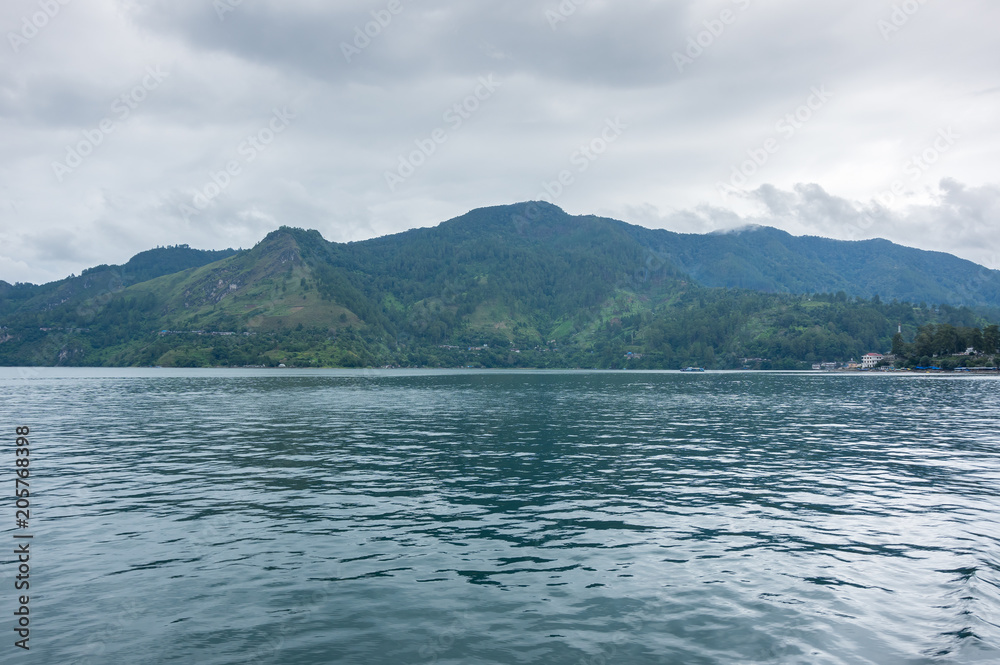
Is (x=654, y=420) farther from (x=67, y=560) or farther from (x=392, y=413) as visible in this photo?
(x=67, y=560)

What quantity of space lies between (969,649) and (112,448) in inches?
2511

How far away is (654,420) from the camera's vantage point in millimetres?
83188

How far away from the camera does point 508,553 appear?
1004 inches

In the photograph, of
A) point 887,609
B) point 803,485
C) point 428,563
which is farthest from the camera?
point 803,485

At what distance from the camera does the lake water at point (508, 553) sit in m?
17.5

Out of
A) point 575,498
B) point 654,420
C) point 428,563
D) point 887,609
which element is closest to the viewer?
point 887,609

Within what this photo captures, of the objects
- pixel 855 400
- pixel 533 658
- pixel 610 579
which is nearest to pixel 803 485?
pixel 610 579

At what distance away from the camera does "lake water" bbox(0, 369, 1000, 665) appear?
17.5 meters

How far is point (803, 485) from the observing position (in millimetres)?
40219

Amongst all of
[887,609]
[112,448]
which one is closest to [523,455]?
[887,609]

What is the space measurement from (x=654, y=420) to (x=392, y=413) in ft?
132

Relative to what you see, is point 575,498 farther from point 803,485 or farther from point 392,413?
point 392,413

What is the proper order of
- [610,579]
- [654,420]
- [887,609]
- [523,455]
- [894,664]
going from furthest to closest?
[654,420] < [523,455] < [610,579] < [887,609] < [894,664]

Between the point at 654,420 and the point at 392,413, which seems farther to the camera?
the point at 392,413
